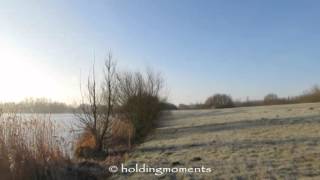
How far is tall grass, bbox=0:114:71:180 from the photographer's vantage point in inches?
361

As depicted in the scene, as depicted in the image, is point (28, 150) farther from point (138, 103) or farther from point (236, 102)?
point (236, 102)

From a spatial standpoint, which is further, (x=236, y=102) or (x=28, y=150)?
(x=236, y=102)

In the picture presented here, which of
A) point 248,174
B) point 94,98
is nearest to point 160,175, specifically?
point 248,174

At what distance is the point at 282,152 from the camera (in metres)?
11.0

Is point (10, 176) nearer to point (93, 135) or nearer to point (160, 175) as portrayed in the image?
point (160, 175)

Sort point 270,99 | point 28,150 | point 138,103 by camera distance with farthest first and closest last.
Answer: point 270,99 < point 138,103 < point 28,150

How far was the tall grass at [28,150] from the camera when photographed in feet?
30.1

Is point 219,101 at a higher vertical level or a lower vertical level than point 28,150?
higher

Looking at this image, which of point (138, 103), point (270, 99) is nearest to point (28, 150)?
point (138, 103)

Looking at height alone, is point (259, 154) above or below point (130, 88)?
below

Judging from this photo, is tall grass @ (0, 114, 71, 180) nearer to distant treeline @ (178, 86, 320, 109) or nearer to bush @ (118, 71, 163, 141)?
bush @ (118, 71, 163, 141)

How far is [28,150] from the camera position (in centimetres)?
946

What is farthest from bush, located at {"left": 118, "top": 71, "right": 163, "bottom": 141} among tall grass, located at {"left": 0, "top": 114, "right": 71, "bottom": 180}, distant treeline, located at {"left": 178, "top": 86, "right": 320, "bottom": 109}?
distant treeline, located at {"left": 178, "top": 86, "right": 320, "bottom": 109}

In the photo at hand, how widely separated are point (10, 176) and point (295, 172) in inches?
247
